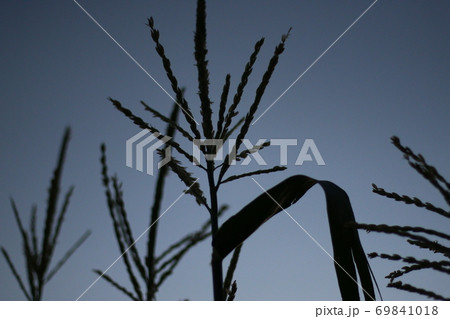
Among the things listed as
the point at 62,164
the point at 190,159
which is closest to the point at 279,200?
the point at 190,159

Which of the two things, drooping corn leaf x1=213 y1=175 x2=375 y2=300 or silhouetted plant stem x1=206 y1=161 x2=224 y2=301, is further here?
silhouetted plant stem x1=206 y1=161 x2=224 y2=301

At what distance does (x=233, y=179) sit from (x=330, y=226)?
0.32m

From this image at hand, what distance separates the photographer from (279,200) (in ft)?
2.68

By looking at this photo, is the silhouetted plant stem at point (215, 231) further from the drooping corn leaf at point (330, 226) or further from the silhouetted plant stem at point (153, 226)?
the silhouetted plant stem at point (153, 226)

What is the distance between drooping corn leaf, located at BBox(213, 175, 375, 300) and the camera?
0.67 metres

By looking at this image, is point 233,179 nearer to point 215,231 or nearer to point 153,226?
point 215,231

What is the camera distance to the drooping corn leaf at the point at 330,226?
26.4 inches

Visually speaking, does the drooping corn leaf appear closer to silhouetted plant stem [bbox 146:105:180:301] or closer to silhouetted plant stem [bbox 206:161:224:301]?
silhouetted plant stem [bbox 206:161:224:301]

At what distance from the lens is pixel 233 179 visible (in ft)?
3.23

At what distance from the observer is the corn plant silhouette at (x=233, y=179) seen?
0.68 metres

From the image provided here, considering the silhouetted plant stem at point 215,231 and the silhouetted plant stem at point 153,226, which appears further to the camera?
the silhouetted plant stem at point 215,231

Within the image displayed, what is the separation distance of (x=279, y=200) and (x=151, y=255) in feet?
0.91

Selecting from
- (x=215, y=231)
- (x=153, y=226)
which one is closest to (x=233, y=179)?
(x=215, y=231)

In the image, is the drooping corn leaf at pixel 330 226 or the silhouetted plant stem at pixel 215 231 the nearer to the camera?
the drooping corn leaf at pixel 330 226
